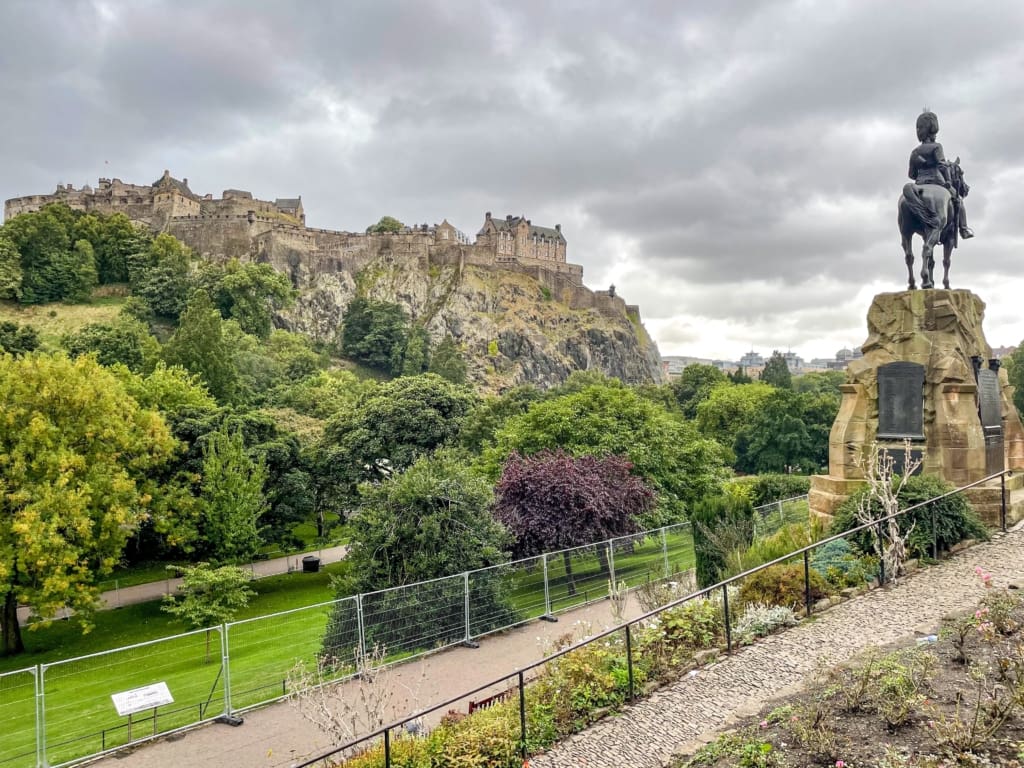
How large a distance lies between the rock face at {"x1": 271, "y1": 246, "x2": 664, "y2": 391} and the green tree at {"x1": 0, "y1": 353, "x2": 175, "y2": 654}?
74147 millimetres

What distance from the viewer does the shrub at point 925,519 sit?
10641mm

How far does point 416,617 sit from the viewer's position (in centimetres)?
1268

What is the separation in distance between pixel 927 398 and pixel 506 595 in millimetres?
8611

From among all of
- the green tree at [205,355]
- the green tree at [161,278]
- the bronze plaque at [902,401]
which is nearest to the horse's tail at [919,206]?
the bronze plaque at [902,401]

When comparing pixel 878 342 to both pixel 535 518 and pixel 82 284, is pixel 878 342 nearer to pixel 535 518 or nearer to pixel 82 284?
pixel 535 518

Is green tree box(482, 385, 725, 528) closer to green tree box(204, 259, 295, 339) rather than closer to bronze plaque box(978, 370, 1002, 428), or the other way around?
bronze plaque box(978, 370, 1002, 428)

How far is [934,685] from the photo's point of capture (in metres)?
6.25

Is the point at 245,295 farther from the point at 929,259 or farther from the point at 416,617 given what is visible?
the point at 929,259

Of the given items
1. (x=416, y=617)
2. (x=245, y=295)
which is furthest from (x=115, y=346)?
(x=416, y=617)

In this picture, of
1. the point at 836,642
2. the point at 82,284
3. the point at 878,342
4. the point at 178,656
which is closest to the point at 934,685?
the point at 836,642

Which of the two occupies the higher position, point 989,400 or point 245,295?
point 245,295

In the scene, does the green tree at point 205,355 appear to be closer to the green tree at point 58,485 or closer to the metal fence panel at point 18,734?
the green tree at point 58,485

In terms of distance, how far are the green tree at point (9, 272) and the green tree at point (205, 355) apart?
110 feet

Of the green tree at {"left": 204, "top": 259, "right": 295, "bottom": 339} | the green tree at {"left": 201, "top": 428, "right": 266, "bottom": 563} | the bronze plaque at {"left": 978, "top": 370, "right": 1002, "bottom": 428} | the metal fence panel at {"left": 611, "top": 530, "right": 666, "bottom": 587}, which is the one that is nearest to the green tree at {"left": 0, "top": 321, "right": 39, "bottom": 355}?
the green tree at {"left": 204, "top": 259, "right": 295, "bottom": 339}
